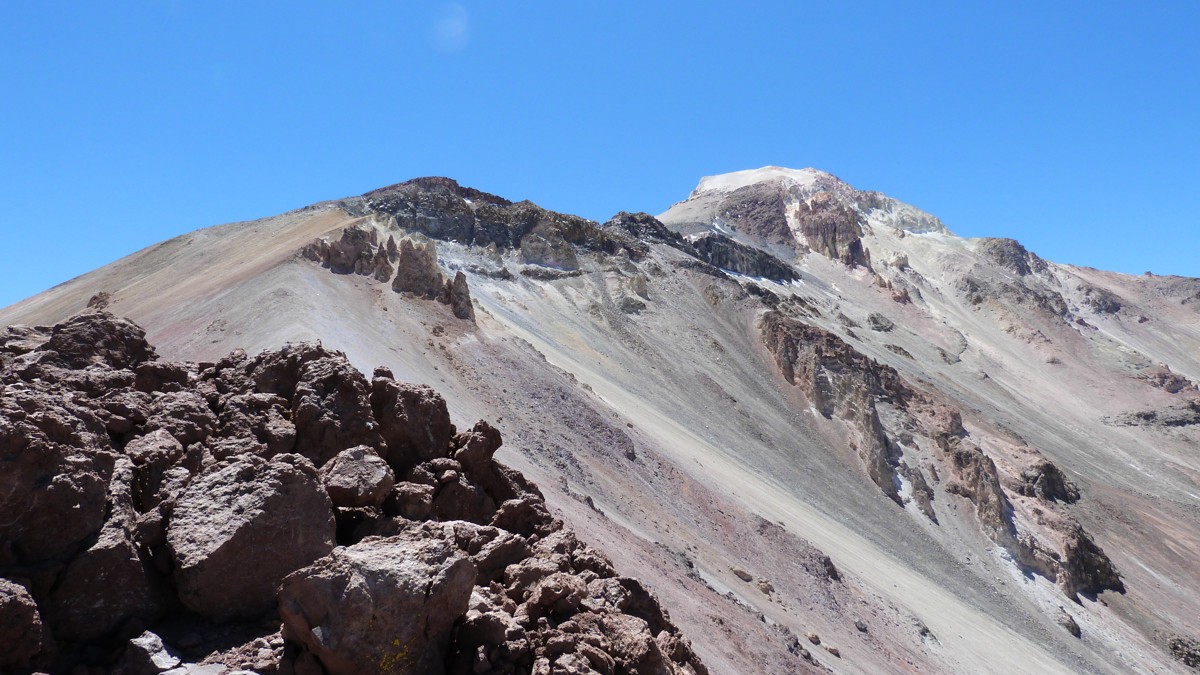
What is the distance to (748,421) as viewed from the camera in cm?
4481

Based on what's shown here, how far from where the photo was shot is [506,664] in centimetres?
666

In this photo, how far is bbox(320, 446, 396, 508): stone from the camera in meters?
8.09

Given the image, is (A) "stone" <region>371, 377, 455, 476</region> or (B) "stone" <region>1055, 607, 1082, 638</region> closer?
(A) "stone" <region>371, 377, 455, 476</region>

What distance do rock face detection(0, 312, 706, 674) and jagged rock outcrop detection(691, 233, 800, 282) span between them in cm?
6929

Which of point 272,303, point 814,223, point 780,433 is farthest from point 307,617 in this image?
point 814,223

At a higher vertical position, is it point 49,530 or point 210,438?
point 210,438

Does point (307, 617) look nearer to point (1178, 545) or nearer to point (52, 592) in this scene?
point (52, 592)

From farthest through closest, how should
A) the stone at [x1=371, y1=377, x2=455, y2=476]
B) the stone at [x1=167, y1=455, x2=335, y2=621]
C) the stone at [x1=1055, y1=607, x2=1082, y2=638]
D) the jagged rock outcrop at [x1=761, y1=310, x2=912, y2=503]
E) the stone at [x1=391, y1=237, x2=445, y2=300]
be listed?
the jagged rock outcrop at [x1=761, y1=310, x2=912, y2=503]
the stone at [x1=1055, y1=607, x2=1082, y2=638]
the stone at [x1=391, y1=237, x2=445, y2=300]
the stone at [x1=371, y1=377, x2=455, y2=476]
the stone at [x1=167, y1=455, x2=335, y2=621]

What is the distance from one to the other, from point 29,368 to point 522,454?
14.2m

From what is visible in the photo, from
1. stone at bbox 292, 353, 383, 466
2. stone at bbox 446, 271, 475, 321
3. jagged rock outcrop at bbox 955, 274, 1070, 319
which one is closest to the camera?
stone at bbox 292, 353, 383, 466

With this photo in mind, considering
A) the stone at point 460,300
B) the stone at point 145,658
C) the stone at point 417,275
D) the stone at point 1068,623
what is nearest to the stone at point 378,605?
the stone at point 145,658

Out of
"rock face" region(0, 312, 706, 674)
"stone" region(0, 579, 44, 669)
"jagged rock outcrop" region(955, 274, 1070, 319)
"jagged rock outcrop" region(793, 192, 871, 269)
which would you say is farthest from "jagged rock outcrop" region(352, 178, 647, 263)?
"jagged rock outcrop" region(955, 274, 1070, 319)

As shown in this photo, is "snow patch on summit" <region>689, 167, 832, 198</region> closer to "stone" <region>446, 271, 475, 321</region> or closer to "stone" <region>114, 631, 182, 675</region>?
"stone" <region>446, 271, 475, 321</region>

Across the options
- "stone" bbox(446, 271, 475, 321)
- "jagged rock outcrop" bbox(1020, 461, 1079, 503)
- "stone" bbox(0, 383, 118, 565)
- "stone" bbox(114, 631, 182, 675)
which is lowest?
"stone" bbox(114, 631, 182, 675)
